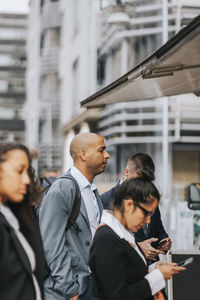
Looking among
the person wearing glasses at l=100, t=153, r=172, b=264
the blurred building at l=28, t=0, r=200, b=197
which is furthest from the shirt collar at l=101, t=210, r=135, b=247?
the blurred building at l=28, t=0, r=200, b=197

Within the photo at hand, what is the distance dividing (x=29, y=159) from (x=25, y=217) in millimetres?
292

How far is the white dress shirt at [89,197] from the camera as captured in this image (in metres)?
4.91

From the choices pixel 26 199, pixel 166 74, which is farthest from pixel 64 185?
pixel 26 199

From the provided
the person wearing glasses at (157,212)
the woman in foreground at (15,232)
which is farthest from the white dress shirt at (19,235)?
the person wearing glasses at (157,212)

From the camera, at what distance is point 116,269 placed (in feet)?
11.2

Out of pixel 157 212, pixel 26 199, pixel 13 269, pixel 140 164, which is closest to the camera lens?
pixel 13 269

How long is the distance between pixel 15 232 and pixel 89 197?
1.96 meters

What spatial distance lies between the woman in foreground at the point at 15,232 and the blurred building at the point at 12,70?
76.7 meters

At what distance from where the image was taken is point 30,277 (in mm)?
3064

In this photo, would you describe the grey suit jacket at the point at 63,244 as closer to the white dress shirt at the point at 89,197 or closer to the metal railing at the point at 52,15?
the white dress shirt at the point at 89,197

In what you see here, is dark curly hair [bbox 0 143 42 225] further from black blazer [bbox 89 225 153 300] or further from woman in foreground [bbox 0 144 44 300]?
black blazer [bbox 89 225 153 300]

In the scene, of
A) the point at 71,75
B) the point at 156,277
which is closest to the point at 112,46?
the point at 71,75

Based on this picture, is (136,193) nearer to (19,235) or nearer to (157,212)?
(19,235)

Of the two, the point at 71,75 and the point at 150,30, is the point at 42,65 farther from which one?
the point at 150,30
